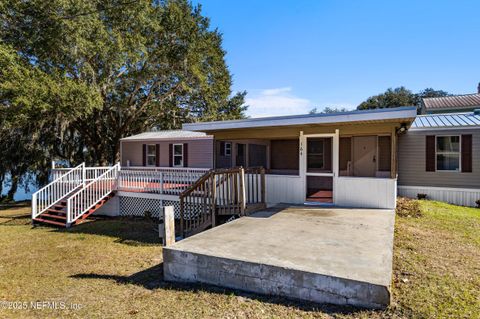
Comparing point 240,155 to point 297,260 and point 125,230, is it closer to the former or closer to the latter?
point 125,230

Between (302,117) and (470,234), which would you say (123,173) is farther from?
(470,234)

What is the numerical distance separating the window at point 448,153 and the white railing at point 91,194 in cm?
1305

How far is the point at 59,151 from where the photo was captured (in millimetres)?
20062

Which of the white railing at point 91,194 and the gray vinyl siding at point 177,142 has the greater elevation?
the gray vinyl siding at point 177,142

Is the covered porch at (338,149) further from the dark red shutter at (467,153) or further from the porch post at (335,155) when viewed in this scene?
the dark red shutter at (467,153)

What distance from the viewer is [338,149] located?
8.13m

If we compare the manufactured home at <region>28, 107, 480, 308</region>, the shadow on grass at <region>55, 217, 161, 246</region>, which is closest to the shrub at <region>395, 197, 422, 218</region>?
the manufactured home at <region>28, 107, 480, 308</region>

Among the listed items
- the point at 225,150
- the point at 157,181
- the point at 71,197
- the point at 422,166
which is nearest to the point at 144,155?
the point at 225,150

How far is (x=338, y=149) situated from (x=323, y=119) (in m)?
1.10

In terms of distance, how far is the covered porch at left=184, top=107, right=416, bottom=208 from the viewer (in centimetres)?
750

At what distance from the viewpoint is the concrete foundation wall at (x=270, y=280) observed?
3070 mm

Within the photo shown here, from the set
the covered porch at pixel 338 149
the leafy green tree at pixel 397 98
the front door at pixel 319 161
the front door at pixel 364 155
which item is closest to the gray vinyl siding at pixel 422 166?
the covered porch at pixel 338 149

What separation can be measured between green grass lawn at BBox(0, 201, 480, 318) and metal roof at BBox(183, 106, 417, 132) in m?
2.62

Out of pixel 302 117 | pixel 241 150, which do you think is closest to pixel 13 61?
pixel 241 150
